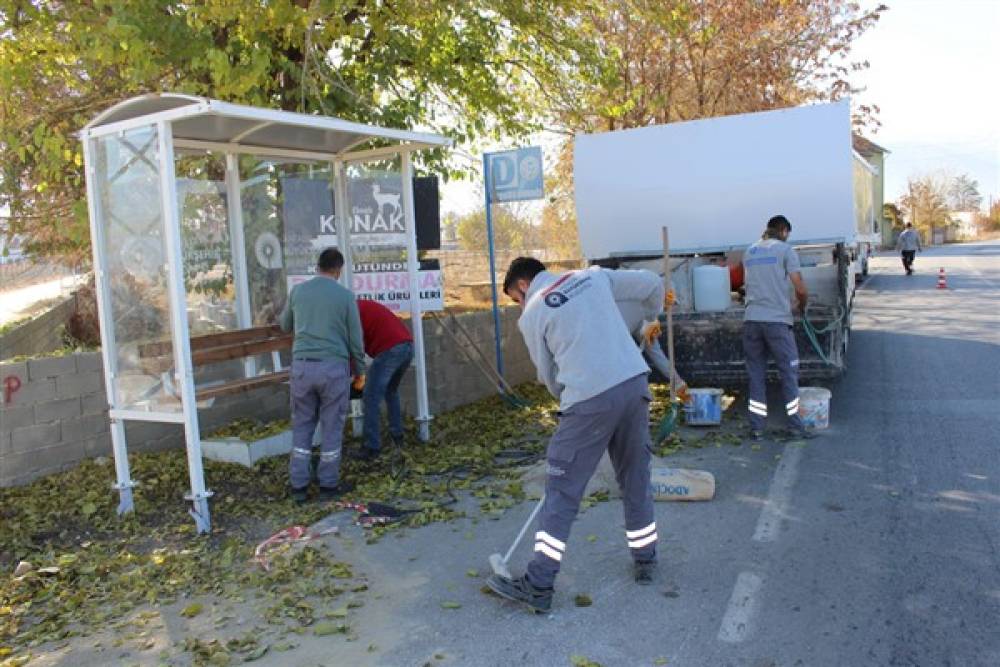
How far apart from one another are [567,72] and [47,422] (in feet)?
28.0

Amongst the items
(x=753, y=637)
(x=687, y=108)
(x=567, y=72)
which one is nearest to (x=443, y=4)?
(x=567, y=72)

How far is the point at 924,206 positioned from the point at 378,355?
261 feet

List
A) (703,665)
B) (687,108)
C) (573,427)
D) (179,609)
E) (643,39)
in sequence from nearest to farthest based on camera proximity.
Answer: (703,665), (573,427), (179,609), (643,39), (687,108)

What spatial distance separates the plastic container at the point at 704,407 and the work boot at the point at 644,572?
3.50 meters

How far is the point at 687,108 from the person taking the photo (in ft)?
63.0

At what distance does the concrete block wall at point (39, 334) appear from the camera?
9727mm

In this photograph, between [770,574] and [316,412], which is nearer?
[770,574]

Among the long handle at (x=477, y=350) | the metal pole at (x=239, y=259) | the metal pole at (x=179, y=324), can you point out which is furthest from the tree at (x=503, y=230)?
the metal pole at (x=179, y=324)

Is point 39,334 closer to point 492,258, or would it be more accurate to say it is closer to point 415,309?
point 415,309

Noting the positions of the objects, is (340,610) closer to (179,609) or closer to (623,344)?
(179,609)

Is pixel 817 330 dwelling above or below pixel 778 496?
above

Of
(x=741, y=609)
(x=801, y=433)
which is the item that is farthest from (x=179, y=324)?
(x=801, y=433)

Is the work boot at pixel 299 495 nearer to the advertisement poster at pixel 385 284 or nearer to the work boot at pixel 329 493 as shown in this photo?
the work boot at pixel 329 493

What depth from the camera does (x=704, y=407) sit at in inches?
309
